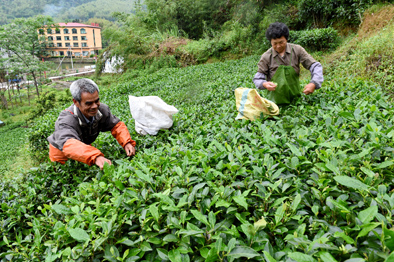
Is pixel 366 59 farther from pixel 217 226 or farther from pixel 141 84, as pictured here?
pixel 141 84

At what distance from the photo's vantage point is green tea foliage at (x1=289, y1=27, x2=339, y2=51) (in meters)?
8.77

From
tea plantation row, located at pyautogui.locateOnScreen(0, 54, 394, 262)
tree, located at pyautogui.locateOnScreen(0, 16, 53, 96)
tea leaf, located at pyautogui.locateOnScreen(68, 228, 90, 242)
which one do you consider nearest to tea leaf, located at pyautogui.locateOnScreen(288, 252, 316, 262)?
tea plantation row, located at pyautogui.locateOnScreen(0, 54, 394, 262)

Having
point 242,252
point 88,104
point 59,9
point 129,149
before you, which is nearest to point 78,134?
point 88,104

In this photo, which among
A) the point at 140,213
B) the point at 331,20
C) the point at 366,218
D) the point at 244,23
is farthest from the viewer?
the point at 244,23

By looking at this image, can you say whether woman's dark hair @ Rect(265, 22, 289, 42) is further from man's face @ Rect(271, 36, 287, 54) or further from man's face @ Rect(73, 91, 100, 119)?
man's face @ Rect(73, 91, 100, 119)

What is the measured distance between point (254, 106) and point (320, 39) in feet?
25.6

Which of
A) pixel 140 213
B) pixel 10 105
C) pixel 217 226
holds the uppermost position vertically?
pixel 217 226

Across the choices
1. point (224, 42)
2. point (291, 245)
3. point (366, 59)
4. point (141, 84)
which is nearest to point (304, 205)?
point (291, 245)

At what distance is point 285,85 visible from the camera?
9.71 ft

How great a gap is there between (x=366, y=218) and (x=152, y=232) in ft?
3.23

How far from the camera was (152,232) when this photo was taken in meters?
1.28

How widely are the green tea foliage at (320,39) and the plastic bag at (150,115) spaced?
7.71 meters

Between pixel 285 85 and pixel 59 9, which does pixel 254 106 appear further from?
pixel 59 9

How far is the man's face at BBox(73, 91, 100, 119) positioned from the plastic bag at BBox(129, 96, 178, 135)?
79 centimetres
